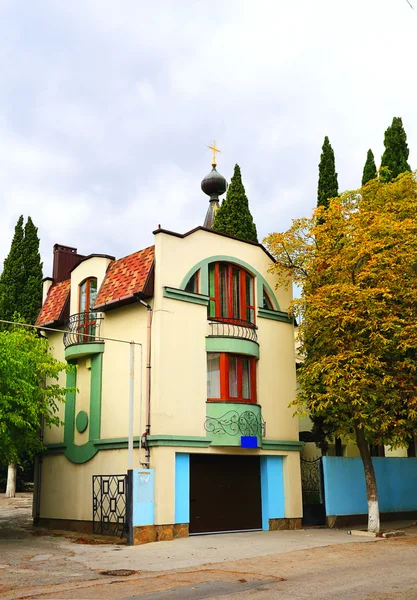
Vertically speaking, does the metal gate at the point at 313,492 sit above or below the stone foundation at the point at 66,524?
above

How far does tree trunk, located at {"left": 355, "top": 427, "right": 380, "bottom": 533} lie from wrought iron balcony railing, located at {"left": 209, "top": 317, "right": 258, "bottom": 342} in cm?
473

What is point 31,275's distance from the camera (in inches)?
1439

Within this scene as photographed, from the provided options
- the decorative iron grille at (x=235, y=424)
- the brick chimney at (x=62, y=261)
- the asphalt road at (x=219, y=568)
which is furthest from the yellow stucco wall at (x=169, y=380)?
the brick chimney at (x=62, y=261)

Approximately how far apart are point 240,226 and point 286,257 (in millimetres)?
5912

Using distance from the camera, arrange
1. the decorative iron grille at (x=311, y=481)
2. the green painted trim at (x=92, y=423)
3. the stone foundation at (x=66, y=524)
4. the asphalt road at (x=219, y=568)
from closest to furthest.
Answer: the asphalt road at (x=219, y=568) < the stone foundation at (x=66, y=524) < the green painted trim at (x=92, y=423) < the decorative iron grille at (x=311, y=481)

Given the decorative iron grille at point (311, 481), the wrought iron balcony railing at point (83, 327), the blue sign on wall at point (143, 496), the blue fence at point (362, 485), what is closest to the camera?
the blue sign on wall at point (143, 496)

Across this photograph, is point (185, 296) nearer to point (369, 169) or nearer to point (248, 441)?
point (248, 441)

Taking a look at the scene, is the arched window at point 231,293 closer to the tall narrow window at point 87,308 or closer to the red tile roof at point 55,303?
the tall narrow window at point 87,308

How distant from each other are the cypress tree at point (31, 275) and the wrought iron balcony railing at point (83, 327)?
1150cm

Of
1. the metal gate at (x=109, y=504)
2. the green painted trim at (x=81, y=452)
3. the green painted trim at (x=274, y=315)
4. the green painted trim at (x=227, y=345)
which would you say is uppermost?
the green painted trim at (x=274, y=315)

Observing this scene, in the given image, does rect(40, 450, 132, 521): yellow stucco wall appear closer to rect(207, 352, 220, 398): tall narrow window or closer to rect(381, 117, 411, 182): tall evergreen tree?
rect(207, 352, 220, 398): tall narrow window

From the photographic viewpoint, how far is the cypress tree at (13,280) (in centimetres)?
3556

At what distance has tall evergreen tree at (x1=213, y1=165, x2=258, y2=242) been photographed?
29.4 m

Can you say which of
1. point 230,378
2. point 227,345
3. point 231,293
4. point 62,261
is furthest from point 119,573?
point 62,261
